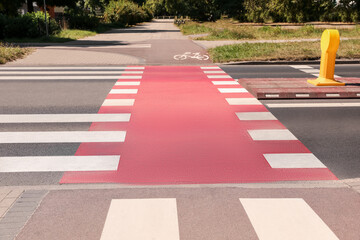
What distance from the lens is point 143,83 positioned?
11766 mm

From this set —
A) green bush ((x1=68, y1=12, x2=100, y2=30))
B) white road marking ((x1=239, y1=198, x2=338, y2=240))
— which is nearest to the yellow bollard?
white road marking ((x1=239, y1=198, x2=338, y2=240))

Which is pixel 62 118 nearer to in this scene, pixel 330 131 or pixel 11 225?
pixel 11 225

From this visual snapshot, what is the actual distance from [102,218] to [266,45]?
18176 millimetres

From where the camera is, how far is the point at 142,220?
12.9 ft

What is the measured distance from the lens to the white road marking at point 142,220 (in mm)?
3676

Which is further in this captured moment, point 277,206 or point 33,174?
point 33,174

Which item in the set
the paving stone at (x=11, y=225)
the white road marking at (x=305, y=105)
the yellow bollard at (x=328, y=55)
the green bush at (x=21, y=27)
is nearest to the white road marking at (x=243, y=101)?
the white road marking at (x=305, y=105)

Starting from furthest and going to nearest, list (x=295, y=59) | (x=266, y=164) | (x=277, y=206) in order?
(x=295, y=59) → (x=266, y=164) → (x=277, y=206)

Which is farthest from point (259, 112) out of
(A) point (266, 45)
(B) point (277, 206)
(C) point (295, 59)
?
(A) point (266, 45)

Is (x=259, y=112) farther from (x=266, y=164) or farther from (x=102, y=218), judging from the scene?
(x=102, y=218)

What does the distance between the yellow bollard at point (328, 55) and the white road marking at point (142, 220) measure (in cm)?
764

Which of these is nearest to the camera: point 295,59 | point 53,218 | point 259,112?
point 53,218

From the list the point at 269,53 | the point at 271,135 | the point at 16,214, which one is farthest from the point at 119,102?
the point at 269,53

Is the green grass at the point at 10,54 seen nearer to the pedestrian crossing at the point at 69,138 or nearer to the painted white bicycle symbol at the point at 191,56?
the painted white bicycle symbol at the point at 191,56
